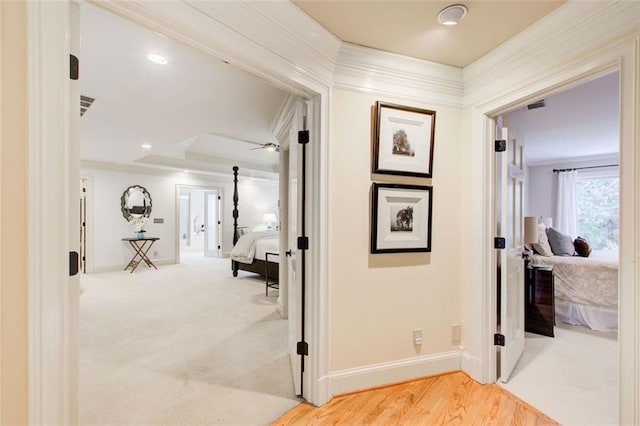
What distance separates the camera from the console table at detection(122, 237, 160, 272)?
253 inches

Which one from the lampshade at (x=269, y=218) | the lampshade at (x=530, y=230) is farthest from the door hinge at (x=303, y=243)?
the lampshade at (x=269, y=218)

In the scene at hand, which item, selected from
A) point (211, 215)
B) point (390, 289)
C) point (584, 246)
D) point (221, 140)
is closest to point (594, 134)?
point (584, 246)

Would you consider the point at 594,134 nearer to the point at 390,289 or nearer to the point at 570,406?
the point at 570,406

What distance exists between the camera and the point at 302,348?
1985 mm

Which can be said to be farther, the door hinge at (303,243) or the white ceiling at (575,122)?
the white ceiling at (575,122)

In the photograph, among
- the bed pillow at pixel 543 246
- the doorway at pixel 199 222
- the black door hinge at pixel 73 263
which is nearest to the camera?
the black door hinge at pixel 73 263

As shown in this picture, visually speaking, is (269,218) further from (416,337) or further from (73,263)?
(73,263)

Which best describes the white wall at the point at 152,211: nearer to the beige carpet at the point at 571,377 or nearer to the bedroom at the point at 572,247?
the bedroom at the point at 572,247

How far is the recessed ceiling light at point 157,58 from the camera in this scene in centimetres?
208

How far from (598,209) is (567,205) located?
0.49 metres

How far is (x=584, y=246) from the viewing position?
407 cm

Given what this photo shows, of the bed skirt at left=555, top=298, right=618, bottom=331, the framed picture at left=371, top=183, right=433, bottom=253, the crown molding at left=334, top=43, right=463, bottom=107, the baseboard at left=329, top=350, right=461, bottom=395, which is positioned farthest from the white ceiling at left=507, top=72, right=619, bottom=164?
the bed skirt at left=555, top=298, right=618, bottom=331

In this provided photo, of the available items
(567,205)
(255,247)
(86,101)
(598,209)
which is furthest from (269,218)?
(598,209)

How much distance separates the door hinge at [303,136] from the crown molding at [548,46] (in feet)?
4.33
